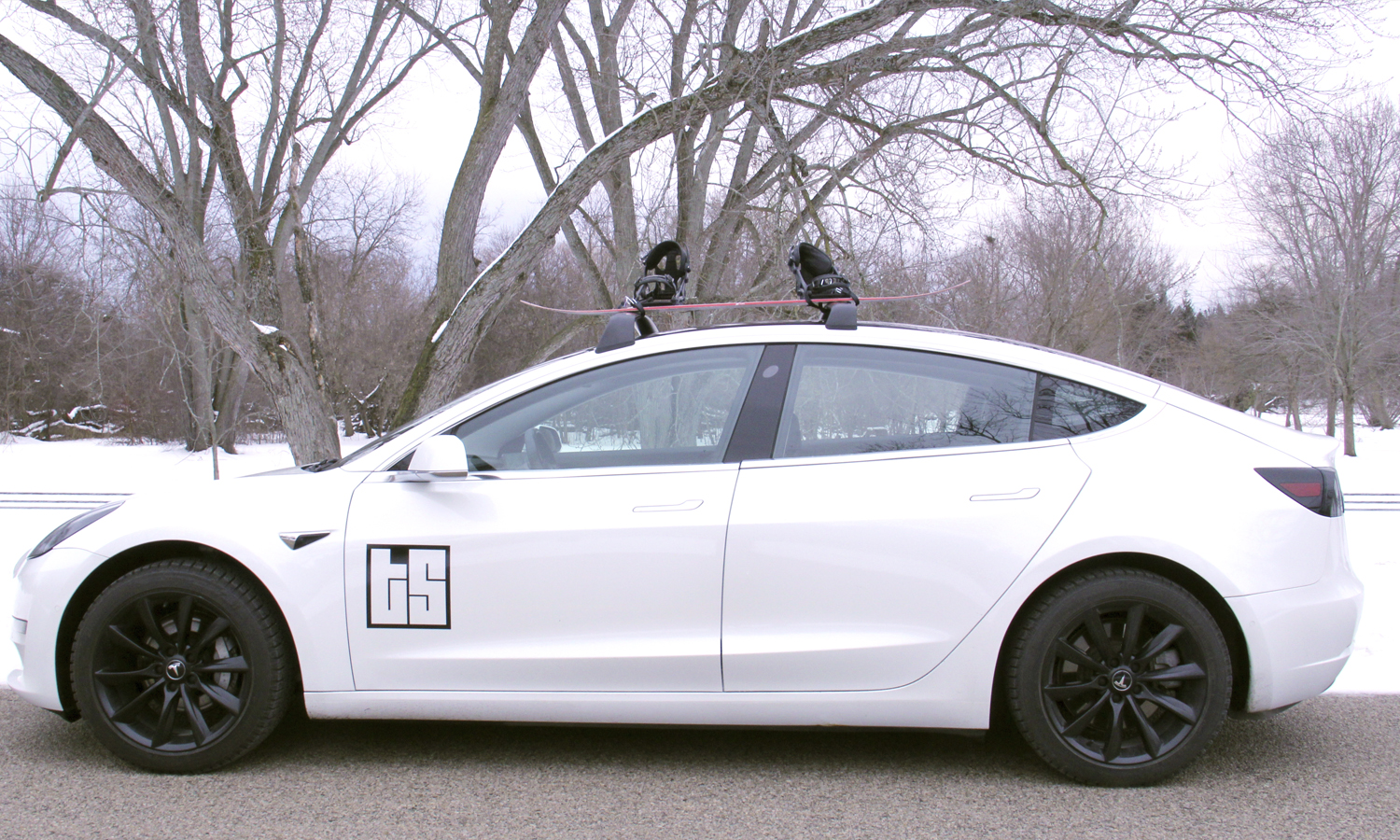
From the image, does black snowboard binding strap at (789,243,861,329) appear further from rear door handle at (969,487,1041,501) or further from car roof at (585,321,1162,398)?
rear door handle at (969,487,1041,501)

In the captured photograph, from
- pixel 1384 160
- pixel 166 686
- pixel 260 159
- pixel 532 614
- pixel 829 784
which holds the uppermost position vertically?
pixel 1384 160

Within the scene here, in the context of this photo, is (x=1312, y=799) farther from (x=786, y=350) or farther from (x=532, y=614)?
(x=532, y=614)

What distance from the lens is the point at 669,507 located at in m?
3.00

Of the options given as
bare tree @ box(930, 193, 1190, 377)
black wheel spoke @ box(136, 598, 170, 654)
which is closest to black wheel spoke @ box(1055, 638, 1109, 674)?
black wheel spoke @ box(136, 598, 170, 654)

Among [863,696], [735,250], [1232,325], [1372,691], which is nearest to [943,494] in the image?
[863,696]

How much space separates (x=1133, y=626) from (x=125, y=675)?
11.3 ft

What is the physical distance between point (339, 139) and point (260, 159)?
7.46 feet

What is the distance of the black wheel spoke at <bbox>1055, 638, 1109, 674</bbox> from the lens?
2.95 metres

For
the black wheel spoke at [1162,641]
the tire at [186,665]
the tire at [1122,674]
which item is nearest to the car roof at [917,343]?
the tire at [1122,674]

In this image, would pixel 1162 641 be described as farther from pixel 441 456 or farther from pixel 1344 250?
pixel 1344 250

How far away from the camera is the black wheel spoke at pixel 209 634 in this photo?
3113 mm

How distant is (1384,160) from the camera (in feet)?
98.7

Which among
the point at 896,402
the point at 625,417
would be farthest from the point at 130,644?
the point at 896,402

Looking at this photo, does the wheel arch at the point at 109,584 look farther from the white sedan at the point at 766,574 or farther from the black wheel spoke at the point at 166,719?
the black wheel spoke at the point at 166,719
